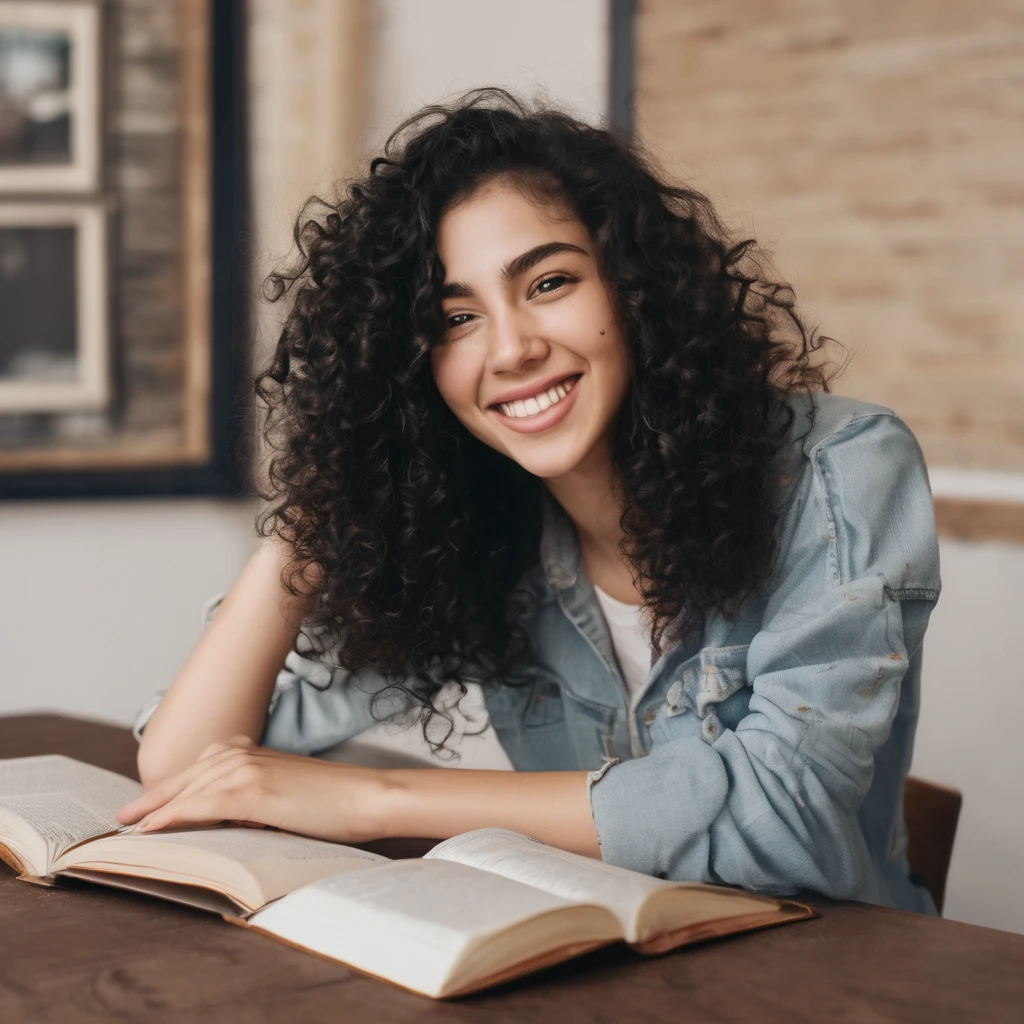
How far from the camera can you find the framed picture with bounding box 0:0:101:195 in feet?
9.05

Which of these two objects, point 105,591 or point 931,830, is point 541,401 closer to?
point 931,830

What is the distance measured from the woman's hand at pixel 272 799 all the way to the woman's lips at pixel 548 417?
1.28 ft

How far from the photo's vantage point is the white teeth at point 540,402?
1380mm

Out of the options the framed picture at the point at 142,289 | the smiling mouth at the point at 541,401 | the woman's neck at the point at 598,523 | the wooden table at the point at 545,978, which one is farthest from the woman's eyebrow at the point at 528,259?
the framed picture at the point at 142,289

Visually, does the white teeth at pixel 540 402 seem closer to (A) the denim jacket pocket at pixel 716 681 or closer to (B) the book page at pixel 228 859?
(A) the denim jacket pocket at pixel 716 681

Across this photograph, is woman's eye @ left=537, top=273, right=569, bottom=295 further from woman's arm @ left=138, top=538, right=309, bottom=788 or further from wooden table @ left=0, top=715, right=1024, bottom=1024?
wooden table @ left=0, top=715, right=1024, bottom=1024

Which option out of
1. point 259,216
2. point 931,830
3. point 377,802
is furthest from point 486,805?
point 259,216

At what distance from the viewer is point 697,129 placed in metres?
2.61

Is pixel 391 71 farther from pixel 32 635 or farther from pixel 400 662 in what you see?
pixel 400 662

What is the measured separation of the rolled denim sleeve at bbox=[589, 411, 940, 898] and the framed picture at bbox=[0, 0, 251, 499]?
1964 mm

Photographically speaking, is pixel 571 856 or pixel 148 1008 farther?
pixel 571 856

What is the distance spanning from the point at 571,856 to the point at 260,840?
267 mm

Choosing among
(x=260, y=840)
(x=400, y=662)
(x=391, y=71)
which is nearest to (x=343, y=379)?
(x=400, y=662)

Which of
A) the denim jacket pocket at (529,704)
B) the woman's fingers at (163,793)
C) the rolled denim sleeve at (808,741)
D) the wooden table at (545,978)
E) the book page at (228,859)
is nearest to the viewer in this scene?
the wooden table at (545,978)
